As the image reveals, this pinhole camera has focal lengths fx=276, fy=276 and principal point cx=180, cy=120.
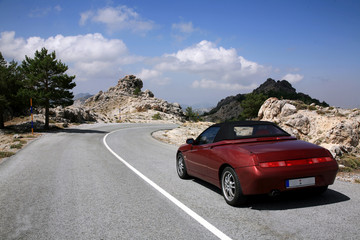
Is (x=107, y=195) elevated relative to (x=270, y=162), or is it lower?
lower

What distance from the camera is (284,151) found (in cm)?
461

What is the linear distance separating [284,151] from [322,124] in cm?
1745

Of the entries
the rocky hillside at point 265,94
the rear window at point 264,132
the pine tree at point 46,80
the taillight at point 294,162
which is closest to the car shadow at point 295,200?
the taillight at point 294,162

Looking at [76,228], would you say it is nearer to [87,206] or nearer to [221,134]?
[87,206]

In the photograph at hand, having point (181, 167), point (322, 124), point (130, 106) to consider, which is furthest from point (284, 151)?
point (130, 106)

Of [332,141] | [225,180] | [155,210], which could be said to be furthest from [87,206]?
[332,141]

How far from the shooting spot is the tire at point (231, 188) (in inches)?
185

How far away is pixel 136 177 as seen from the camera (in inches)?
301

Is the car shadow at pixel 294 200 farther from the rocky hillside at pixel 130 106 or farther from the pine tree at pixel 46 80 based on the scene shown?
the rocky hillside at pixel 130 106

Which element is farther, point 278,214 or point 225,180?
point 225,180

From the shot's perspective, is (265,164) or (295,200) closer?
(265,164)

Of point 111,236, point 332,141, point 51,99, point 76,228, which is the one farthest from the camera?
point 51,99

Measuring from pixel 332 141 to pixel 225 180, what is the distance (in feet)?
48.4

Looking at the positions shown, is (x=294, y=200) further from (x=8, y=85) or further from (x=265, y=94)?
(x=265, y=94)
